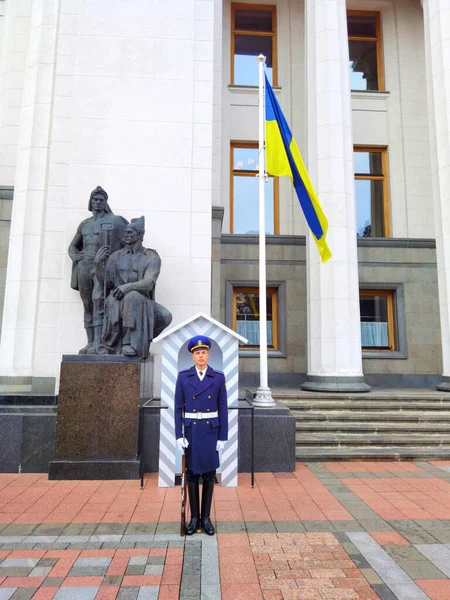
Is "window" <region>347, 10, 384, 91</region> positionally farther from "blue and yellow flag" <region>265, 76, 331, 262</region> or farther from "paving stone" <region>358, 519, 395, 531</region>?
"paving stone" <region>358, 519, 395, 531</region>

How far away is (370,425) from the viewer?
8.72 metres

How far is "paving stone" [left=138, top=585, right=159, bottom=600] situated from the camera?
3160 mm

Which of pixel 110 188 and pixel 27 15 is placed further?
pixel 27 15

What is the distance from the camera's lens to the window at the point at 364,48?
16.0 m

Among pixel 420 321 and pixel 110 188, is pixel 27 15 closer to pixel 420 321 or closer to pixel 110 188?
pixel 110 188

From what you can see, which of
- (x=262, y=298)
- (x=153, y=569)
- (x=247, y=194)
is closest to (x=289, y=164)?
(x=262, y=298)

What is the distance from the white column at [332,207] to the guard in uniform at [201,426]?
6.65 meters

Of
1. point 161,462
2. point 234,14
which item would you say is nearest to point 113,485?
point 161,462

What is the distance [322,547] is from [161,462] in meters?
2.64

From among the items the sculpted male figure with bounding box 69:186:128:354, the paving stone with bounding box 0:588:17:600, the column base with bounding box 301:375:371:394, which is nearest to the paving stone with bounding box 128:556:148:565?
the paving stone with bounding box 0:588:17:600

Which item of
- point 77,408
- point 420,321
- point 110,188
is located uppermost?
point 110,188

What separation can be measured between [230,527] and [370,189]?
45.0ft

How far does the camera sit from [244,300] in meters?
14.3

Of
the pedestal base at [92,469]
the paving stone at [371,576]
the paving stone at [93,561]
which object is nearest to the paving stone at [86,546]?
the paving stone at [93,561]
